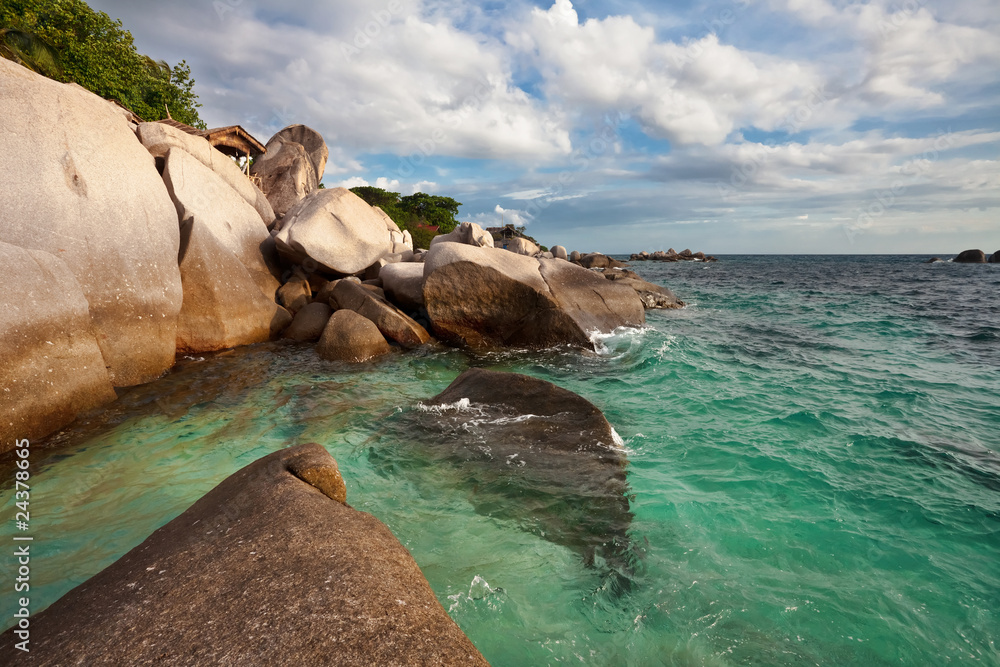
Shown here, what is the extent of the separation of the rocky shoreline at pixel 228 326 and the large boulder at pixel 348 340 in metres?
0.04

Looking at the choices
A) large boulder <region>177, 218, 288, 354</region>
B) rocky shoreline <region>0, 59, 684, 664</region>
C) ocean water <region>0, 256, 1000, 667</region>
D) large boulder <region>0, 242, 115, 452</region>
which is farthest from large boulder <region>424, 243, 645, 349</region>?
large boulder <region>0, 242, 115, 452</region>

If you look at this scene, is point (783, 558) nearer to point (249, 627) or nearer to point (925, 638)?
point (925, 638)

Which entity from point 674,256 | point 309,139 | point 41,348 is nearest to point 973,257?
point 674,256

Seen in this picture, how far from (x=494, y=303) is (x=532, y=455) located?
594 cm

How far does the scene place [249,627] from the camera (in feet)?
6.35

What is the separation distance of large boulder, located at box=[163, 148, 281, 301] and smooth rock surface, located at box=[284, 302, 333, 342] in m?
0.94

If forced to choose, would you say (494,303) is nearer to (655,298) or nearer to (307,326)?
(307,326)

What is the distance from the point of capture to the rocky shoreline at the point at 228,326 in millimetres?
1999

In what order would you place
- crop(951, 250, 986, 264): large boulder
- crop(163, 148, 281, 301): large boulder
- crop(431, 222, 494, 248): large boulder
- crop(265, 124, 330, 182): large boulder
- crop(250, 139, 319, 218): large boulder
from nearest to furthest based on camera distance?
1. crop(163, 148, 281, 301): large boulder
2. crop(431, 222, 494, 248): large boulder
3. crop(250, 139, 319, 218): large boulder
4. crop(265, 124, 330, 182): large boulder
5. crop(951, 250, 986, 264): large boulder

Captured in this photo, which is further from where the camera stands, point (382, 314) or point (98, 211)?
point (382, 314)

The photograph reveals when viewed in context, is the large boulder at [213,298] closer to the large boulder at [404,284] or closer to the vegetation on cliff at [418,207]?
the large boulder at [404,284]

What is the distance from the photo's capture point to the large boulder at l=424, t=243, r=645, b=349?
1042cm

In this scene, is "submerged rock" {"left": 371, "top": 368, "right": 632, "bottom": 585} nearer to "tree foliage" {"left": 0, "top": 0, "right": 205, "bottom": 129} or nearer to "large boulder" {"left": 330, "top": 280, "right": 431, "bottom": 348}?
"large boulder" {"left": 330, "top": 280, "right": 431, "bottom": 348}

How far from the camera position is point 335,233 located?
12.2 meters
